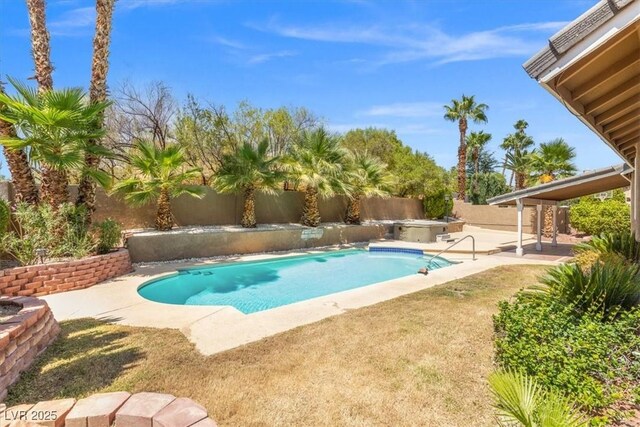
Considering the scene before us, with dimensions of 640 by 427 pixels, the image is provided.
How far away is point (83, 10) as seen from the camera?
11586mm

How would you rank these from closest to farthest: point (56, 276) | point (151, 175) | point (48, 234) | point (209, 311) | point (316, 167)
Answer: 1. point (209, 311)
2. point (56, 276)
3. point (48, 234)
4. point (151, 175)
5. point (316, 167)

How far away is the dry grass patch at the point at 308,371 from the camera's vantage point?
3.23m

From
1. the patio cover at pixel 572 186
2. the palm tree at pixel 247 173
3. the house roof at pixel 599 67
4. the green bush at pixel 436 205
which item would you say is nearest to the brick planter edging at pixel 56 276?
the palm tree at pixel 247 173

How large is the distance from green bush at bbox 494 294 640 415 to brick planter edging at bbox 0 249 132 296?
888 centimetres

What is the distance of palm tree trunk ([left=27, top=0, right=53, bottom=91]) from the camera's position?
8.78 meters

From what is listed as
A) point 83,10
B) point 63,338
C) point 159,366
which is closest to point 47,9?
point 83,10

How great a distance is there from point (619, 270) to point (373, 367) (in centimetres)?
412

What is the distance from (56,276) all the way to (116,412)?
252 inches

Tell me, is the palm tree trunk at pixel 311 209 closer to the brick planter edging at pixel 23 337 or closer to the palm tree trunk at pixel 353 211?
the palm tree trunk at pixel 353 211

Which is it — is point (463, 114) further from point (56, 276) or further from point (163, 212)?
point (56, 276)

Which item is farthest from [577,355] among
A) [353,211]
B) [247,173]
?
[353,211]

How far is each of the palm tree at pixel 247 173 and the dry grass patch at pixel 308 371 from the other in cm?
881

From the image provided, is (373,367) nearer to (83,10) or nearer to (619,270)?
(619,270)

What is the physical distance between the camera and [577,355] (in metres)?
3.57
